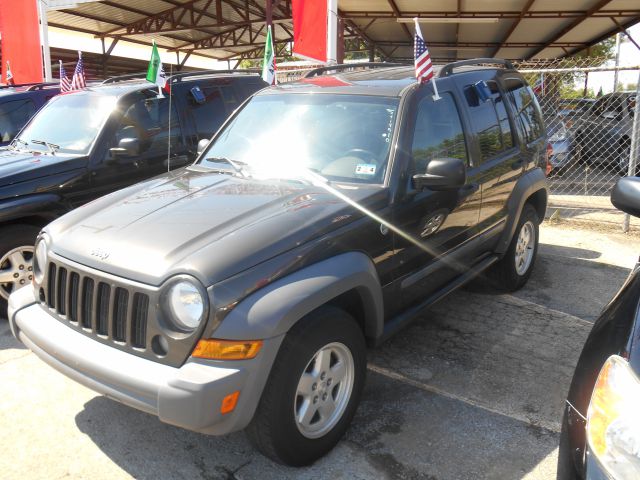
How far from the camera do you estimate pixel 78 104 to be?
18.1ft

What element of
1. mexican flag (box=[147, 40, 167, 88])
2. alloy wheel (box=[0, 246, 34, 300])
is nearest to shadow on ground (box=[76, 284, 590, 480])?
alloy wheel (box=[0, 246, 34, 300])

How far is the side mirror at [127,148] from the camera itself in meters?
4.90

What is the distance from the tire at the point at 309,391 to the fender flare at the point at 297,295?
0.13 metres

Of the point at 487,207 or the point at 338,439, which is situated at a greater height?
the point at 487,207

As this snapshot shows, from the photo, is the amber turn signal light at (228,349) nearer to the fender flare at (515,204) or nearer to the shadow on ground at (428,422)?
the shadow on ground at (428,422)

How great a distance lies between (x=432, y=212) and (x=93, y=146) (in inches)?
129

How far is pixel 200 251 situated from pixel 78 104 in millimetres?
3891

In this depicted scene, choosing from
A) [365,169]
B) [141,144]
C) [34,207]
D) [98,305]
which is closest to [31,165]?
[34,207]

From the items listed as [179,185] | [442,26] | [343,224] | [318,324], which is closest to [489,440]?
[318,324]

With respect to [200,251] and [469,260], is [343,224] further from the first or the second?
[469,260]

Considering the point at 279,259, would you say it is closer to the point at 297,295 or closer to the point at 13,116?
the point at 297,295

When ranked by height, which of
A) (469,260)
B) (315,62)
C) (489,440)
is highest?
(315,62)

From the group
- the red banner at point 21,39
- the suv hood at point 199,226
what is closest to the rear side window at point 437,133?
the suv hood at point 199,226

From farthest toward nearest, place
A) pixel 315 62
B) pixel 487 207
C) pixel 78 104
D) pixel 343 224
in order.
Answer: pixel 315 62
pixel 78 104
pixel 487 207
pixel 343 224
